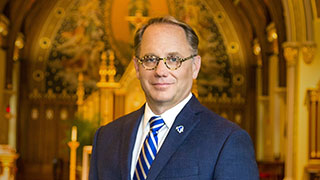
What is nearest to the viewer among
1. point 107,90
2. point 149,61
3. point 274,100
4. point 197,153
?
point 197,153

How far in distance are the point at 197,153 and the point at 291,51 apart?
11374mm

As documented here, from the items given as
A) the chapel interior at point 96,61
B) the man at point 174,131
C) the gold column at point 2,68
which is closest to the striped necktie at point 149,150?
the man at point 174,131

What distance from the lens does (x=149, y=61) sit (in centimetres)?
296

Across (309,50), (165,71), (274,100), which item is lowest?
(274,100)

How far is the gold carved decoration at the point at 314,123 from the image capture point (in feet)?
→ 43.6

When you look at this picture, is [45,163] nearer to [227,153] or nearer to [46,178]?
[46,178]

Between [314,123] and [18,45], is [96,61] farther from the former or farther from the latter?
[314,123]

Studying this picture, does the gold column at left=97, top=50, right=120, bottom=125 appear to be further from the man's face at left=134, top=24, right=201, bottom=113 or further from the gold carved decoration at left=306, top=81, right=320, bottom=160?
the man's face at left=134, top=24, right=201, bottom=113

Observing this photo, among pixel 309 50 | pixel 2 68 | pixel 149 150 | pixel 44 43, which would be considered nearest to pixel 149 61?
pixel 149 150

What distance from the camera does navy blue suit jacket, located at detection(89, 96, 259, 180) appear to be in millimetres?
2807

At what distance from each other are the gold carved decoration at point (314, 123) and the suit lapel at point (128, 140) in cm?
1051

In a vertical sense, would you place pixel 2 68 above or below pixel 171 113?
above

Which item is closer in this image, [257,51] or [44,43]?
[257,51]

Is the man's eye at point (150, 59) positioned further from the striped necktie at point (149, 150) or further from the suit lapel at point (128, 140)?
the suit lapel at point (128, 140)
